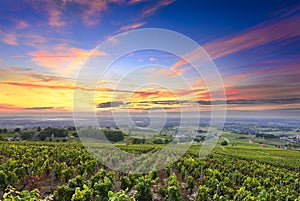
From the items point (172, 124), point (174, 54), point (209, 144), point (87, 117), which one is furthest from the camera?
point (209, 144)

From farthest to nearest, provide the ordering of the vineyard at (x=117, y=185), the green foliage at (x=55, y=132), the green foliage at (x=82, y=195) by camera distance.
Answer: the green foliage at (x=55, y=132)
the vineyard at (x=117, y=185)
the green foliage at (x=82, y=195)

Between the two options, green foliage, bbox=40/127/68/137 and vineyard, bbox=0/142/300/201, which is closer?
vineyard, bbox=0/142/300/201

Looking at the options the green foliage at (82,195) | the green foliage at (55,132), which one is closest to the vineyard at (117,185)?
the green foliage at (82,195)

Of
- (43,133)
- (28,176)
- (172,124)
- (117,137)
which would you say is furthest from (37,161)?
(43,133)

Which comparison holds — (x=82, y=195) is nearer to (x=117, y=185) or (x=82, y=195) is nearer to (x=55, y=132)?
(x=117, y=185)

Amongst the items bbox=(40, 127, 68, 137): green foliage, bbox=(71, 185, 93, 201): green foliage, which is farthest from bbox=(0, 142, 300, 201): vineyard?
bbox=(40, 127, 68, 137): green foliage

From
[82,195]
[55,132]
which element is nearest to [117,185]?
[82,195]

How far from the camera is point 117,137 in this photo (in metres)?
52.9

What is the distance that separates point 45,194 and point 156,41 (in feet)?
45.1

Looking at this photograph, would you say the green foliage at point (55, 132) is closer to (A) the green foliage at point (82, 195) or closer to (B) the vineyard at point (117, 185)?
(B) the vineyard at point (117, 185)

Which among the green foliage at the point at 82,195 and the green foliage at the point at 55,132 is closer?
the green foliage at the point at 82,195

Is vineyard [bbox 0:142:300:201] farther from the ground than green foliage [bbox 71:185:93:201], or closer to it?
closer to it

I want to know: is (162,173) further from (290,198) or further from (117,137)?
(117,137)

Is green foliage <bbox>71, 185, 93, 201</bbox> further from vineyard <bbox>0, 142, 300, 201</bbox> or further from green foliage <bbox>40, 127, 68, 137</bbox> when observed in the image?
green foliage <bbox>40, 127, 68, 137</bbox>
